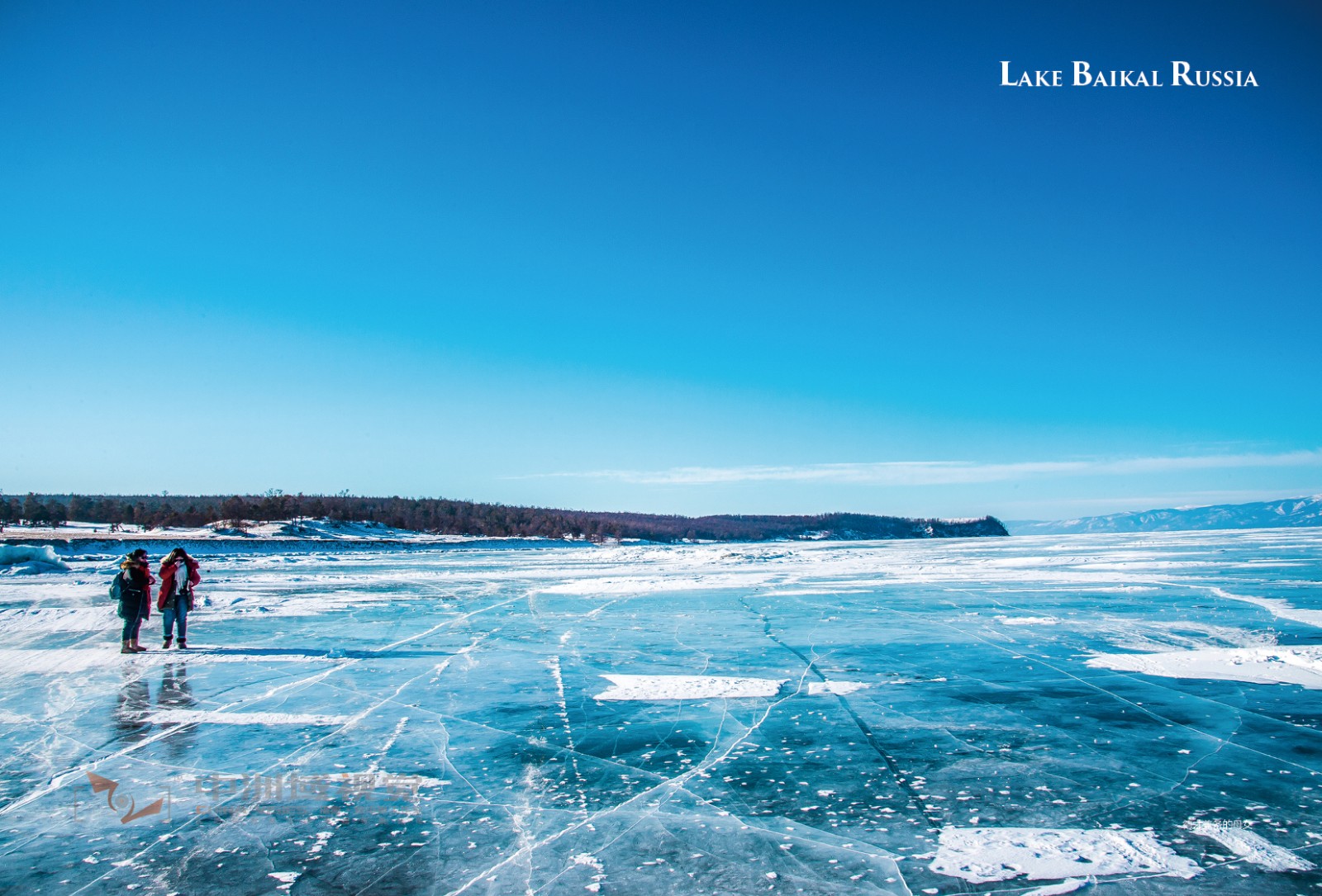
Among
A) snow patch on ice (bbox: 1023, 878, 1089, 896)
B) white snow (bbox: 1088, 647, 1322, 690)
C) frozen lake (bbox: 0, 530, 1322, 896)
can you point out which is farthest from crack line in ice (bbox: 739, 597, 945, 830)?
white snow (bbox: 1088, 647, 1322, 690)

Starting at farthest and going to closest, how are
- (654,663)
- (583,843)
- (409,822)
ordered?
(654,663), (409,822), (583,843)

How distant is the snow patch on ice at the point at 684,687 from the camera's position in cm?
708

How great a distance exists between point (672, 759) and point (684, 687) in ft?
7.58

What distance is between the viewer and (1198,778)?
461cm

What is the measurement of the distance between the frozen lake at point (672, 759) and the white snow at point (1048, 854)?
2cm

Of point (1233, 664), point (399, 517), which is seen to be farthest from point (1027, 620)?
point (399, 517)

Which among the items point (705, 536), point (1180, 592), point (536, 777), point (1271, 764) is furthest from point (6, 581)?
point (705, 536)

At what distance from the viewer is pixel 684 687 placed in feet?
24.5

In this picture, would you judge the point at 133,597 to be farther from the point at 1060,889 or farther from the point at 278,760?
the point at 1060,889

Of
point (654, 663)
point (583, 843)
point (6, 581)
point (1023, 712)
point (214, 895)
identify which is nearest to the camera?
point (214, 895)

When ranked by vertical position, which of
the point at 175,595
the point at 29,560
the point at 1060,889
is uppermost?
the point at 175,595

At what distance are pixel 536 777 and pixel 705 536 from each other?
438 ft

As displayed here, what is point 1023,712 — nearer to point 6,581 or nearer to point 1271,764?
point 1271,764

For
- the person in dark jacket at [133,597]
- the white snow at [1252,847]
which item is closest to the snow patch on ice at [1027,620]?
the white snow at [1252,847]
